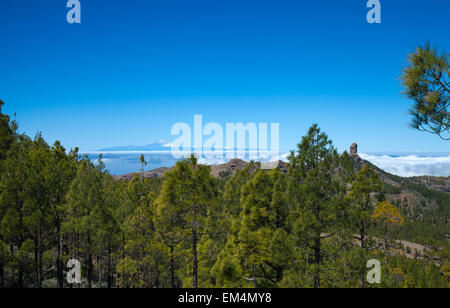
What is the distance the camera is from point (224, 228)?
18266mm

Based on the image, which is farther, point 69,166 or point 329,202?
point 69,166

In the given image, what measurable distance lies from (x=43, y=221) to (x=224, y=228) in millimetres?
12612

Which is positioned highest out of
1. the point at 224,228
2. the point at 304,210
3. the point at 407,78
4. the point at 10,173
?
the point at 407,78

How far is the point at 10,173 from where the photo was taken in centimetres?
1664

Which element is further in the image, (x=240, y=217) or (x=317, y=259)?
(x=240, y=217)

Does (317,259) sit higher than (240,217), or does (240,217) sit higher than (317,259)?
(240,217)
